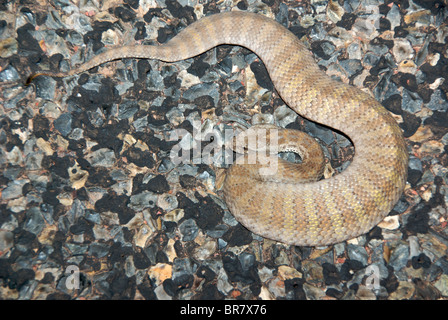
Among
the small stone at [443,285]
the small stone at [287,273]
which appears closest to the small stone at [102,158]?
the small stone at [287,273]

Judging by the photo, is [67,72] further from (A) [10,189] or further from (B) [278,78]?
(B) [278,78]

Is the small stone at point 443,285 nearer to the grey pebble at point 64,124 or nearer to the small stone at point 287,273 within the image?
the small stone at point 287,273

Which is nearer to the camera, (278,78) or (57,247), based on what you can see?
(57,247)

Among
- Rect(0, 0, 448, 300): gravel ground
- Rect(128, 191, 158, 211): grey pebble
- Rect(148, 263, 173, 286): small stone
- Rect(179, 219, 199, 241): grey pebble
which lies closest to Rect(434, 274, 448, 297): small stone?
Rect(0, 0, 448, 300): gravel ground

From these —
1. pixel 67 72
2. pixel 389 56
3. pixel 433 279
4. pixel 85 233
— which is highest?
pixel 389 56
